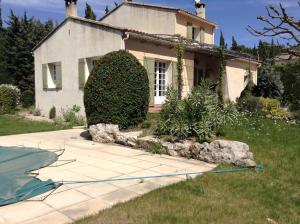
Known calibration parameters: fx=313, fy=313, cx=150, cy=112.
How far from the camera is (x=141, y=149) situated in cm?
790

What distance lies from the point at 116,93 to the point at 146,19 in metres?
9.96

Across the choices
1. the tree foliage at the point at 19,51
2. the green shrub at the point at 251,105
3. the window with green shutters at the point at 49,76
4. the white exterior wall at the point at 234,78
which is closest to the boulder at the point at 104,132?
the green shrub at the point at 251,105

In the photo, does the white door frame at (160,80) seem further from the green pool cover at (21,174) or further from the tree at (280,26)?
the tree at (280,26)

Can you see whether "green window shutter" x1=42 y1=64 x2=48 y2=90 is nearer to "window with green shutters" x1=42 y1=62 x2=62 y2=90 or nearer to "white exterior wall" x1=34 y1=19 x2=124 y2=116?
"window with green shutters" x1=42 y1=62 x2=62 y2=90

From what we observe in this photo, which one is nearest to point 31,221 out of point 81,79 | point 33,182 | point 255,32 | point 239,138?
point 33,182

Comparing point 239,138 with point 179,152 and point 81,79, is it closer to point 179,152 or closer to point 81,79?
point 179,152

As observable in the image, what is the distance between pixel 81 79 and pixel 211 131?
8.13 m

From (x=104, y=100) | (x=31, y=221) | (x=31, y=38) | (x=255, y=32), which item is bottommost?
(x=31, y=221)

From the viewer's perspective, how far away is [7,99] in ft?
59.5

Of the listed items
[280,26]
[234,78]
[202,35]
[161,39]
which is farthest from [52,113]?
[280,26]

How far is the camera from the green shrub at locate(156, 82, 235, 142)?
7430 mm

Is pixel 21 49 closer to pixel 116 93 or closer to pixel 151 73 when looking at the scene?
pixel 151 73

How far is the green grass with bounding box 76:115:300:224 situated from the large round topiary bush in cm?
444

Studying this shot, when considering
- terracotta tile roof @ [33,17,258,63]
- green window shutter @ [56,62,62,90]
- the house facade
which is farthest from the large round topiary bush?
green window shutter @ [56,62,62,90]
